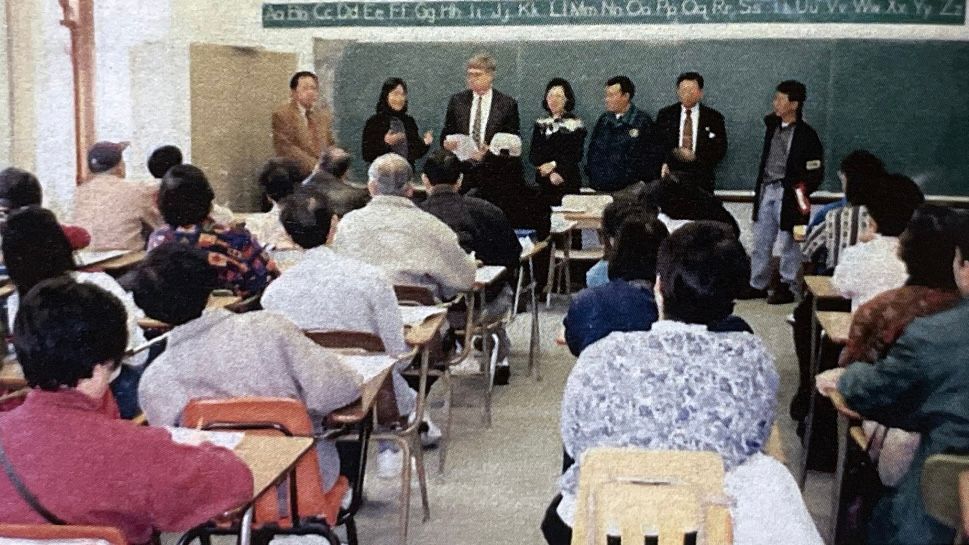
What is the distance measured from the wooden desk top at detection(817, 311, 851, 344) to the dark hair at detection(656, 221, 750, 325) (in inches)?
60.2

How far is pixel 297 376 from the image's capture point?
2.88 metres

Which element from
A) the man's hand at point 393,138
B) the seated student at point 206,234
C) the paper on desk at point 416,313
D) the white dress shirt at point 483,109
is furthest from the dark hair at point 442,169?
the man's hand at point 393,138

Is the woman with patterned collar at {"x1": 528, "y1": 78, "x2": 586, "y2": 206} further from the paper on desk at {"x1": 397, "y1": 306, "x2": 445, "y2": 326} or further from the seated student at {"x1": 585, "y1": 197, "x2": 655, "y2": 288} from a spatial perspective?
the paper on desk at {"x1": 397, "y1": 306, "x2": 445, "y2": 326}

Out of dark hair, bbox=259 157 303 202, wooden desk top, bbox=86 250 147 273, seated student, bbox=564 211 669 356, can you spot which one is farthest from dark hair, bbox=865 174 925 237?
wooden desk top, bbox=86 250 147 273

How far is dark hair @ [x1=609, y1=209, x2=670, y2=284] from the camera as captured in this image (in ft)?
11.7

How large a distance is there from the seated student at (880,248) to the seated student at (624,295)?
1054 millimetres

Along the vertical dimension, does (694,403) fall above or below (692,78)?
below

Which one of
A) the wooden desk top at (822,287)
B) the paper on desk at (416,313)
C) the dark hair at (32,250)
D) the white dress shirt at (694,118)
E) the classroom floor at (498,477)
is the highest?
the white dress shirt at (694,118)

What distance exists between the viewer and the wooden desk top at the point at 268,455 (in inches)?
86.8

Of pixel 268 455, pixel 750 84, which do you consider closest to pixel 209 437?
pixel 268 455

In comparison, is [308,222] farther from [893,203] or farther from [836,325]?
[893,203]

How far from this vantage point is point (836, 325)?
4070 millimetres

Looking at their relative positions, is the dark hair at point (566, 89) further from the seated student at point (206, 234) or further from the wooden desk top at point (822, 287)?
the seated student at point (206, 234)

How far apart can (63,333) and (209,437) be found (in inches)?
18.9
